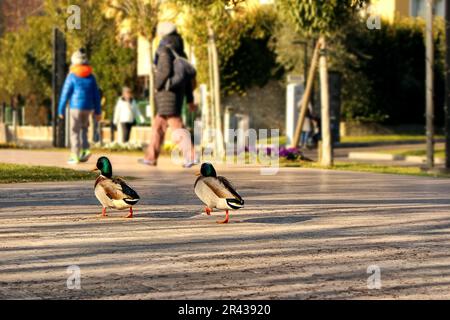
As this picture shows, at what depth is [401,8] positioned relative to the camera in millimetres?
56812

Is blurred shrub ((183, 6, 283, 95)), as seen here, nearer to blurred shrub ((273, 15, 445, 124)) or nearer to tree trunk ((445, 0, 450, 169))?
blurred shrub ((273, 15, 445, 124))

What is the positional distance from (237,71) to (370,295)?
42.7 meters

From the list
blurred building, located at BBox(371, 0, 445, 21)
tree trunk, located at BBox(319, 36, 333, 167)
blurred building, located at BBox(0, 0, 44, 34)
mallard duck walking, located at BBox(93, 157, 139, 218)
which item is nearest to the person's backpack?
tree trunk, located at BBox(319, 36, 333, 167)

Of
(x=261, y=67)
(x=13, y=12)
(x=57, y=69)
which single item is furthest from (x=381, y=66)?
(x=13, y=12)

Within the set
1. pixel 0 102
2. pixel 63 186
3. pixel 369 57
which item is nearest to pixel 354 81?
pixel 369 57

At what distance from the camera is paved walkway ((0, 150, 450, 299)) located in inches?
319

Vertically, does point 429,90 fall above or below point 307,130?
above

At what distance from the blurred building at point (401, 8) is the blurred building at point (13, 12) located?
21921 millimetres

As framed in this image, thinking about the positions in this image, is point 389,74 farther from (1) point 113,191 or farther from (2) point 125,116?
(1) point 113,191

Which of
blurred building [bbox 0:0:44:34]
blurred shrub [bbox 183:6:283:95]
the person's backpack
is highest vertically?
blurred building [bbox 0:0:44:34]

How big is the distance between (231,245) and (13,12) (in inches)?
2435

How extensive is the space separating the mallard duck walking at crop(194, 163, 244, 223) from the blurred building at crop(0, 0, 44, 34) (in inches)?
2248

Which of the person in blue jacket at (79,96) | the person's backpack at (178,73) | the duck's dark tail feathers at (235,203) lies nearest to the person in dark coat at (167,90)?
the person's backpack at (178,73)

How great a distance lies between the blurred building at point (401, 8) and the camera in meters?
55.5
